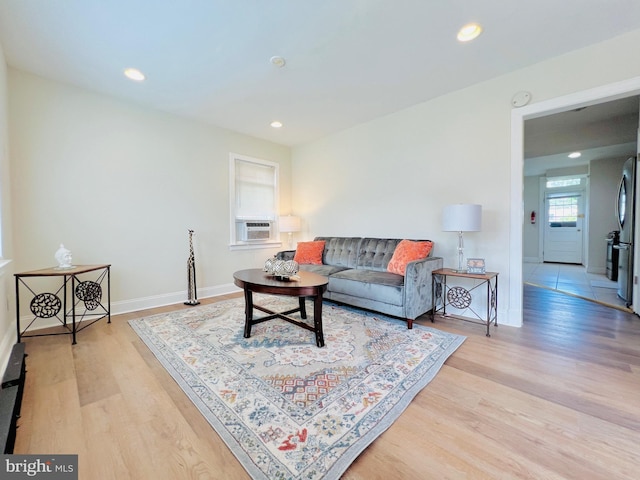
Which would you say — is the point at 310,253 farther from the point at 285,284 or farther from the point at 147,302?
the point at 147,302

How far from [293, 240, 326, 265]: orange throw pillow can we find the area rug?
46.9 inches

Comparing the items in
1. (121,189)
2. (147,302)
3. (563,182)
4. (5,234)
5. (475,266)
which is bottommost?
(147,302)

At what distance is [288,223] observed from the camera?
4703 mm

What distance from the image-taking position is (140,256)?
3418mm

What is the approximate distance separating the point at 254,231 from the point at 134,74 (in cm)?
246

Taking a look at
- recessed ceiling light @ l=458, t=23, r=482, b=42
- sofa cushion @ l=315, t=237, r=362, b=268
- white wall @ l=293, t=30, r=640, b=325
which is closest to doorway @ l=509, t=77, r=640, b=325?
white wall @ l=293, t=30, r=640, b=325

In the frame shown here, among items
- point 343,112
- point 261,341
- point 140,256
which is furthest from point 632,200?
point 140,256

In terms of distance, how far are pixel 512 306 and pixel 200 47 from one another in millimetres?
3849

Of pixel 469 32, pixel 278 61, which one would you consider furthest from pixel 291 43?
pixel 469 32

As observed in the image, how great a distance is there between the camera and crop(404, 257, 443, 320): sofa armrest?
2.65m

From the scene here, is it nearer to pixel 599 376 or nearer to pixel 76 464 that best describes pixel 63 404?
pixel 76 464

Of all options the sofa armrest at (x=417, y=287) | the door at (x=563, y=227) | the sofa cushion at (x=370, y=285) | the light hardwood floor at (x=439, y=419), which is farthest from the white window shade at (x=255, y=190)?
the door at (x=563, y=227)

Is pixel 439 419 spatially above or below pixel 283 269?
below

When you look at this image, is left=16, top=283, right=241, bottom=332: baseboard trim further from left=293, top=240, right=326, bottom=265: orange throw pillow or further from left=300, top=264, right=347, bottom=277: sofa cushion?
left=300, top=264, right=347, bottom=277: sofa cushion
